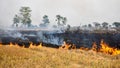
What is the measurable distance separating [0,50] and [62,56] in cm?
675

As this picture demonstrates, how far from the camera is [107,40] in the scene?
71.8 meters

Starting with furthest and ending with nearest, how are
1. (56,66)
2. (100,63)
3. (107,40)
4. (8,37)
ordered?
(107,40) < (8,37) < (100,63) < (56,66)

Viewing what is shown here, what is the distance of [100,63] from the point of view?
81.7 ft

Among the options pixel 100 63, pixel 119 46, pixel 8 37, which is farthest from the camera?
pixel 119 46

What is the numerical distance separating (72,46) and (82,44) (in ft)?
15.1

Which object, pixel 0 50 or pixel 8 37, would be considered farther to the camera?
pixel 8 37

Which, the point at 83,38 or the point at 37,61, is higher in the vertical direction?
the point at 37,61

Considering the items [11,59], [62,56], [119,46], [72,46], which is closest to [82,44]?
[72,46]

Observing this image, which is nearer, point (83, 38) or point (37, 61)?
Answer: point (37, 61)

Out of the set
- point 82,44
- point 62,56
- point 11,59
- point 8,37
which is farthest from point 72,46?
point 11,59

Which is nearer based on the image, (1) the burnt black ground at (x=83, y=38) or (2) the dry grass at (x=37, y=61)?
(2) the dry grass at (x=37, y=61)

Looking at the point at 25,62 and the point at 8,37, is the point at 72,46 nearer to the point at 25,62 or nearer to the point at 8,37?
the point at 8,37

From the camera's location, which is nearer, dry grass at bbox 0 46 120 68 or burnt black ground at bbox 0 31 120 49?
dry grass at bbox 0 46 120 68

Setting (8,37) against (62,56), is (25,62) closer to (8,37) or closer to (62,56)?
(62,56)
